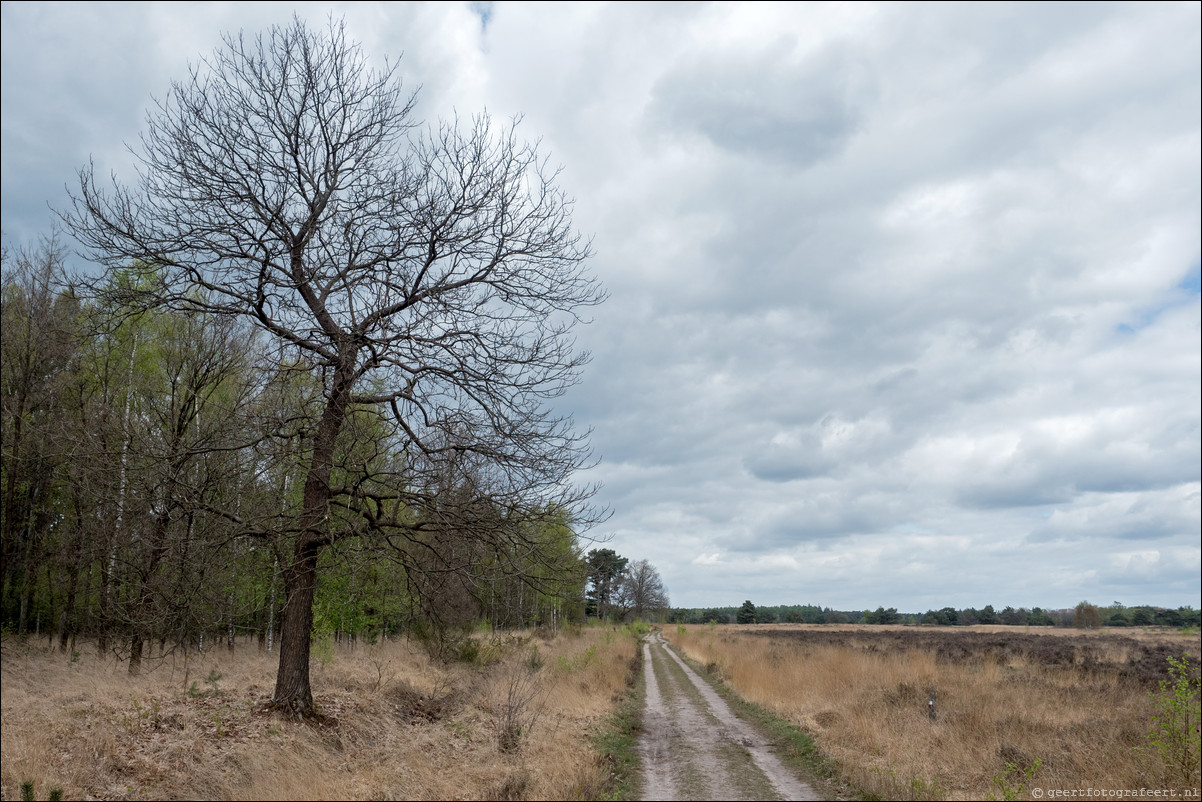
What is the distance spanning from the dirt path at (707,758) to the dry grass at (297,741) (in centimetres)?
99

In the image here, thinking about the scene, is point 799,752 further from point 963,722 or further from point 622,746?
point 963,722

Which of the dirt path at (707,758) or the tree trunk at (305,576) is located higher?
the tree trunk at (305,576)

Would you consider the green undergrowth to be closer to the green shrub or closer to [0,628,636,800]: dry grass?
[0,628,636,800]: dry grass

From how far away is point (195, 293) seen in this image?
10383mm

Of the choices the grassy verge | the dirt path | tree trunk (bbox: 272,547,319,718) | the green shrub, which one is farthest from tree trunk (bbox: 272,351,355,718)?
the green shrub

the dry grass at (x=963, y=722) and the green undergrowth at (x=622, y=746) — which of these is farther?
the green undergrowth at (x=622, y=746)

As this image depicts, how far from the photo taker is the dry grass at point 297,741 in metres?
7.88

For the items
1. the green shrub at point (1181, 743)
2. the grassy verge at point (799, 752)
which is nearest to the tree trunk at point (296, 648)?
the grassy verge at point (799, 752)

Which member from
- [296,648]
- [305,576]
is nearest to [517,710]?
[296,648]

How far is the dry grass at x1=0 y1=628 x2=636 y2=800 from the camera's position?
788 cm

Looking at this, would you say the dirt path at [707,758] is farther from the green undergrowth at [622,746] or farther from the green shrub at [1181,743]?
the green shrub at [1181,743]

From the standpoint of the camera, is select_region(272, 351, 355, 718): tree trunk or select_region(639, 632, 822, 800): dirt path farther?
select_region(272, 351, 355, 718): tree trunk

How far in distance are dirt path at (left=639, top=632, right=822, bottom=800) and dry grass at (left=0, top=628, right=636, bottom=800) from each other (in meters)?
0.99

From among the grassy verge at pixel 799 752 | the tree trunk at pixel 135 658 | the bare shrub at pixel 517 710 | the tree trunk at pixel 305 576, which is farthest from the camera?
the tree trunk at pixel 135 658
